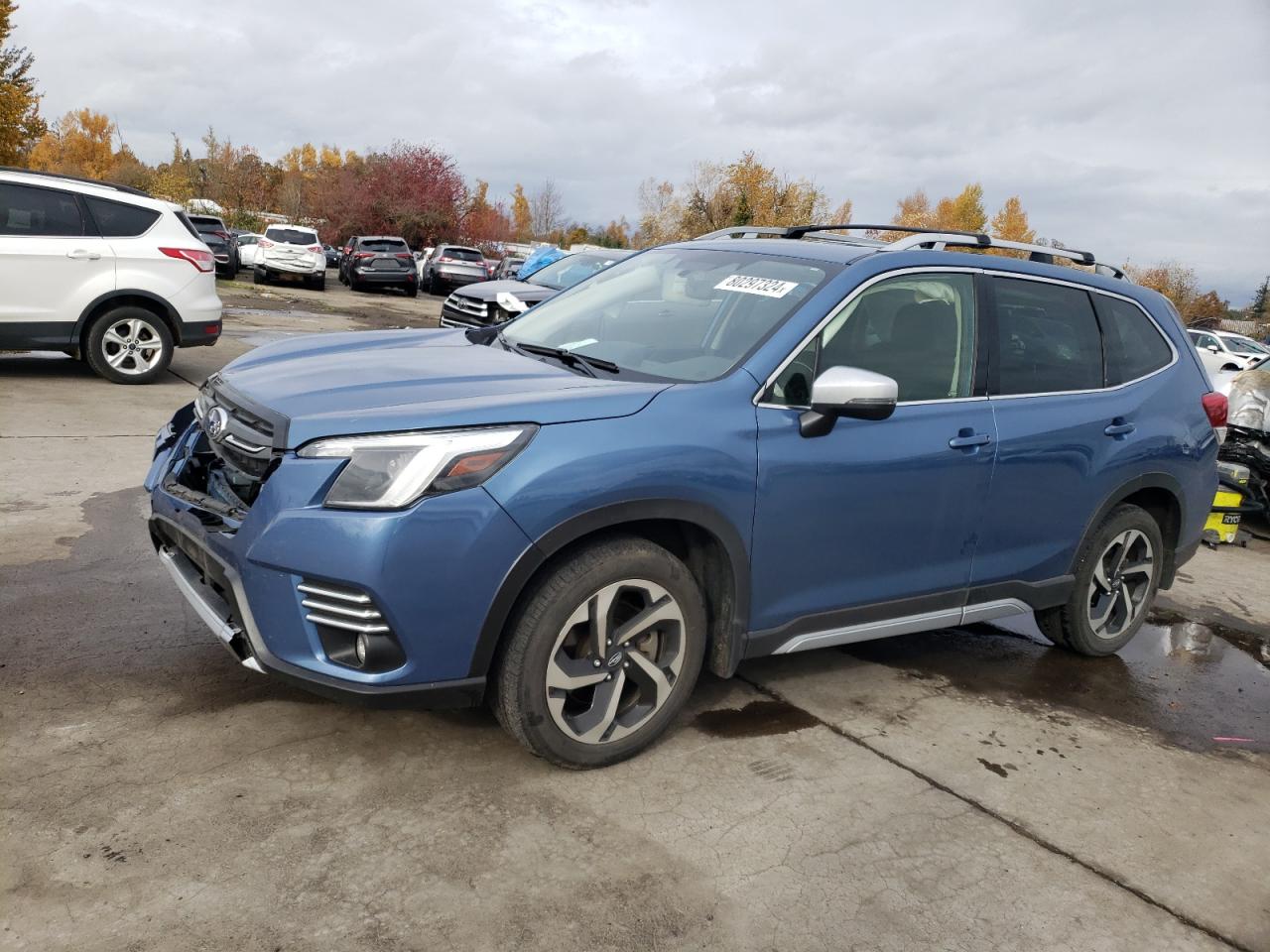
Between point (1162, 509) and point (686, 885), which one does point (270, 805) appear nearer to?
point (686, 885)

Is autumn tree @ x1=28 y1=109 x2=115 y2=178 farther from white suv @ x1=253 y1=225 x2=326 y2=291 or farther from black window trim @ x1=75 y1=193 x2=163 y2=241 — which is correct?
black window trim @ x1=75 y1=193 x2=163 y2=241

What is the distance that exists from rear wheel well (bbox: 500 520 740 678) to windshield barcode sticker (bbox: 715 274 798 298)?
1.02 meters

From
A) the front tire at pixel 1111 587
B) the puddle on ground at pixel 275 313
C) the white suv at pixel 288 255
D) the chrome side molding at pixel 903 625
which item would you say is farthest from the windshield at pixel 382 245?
the chrome side molding at pixel 903 625

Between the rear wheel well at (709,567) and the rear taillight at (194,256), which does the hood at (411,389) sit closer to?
the rear wheel well at (709,567)

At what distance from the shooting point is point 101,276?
9023 mm

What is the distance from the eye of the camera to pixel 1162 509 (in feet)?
16.6

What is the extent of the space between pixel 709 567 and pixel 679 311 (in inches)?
44.3

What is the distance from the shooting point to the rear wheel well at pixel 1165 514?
4934 millimetres

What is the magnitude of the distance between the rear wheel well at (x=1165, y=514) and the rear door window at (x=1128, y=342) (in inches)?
22.6

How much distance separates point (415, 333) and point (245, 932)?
2.75 meters

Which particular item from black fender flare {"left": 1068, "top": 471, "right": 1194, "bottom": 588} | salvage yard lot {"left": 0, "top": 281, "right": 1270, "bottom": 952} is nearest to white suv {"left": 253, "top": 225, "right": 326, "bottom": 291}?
salvage yard lot {"left": 0, "top": 281, "right": 1270, "bottom": 952}

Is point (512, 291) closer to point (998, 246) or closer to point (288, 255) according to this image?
point (998, 246)

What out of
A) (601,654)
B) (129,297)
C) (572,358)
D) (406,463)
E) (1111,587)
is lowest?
(1111,587)

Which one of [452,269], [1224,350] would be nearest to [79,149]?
[452,269]
